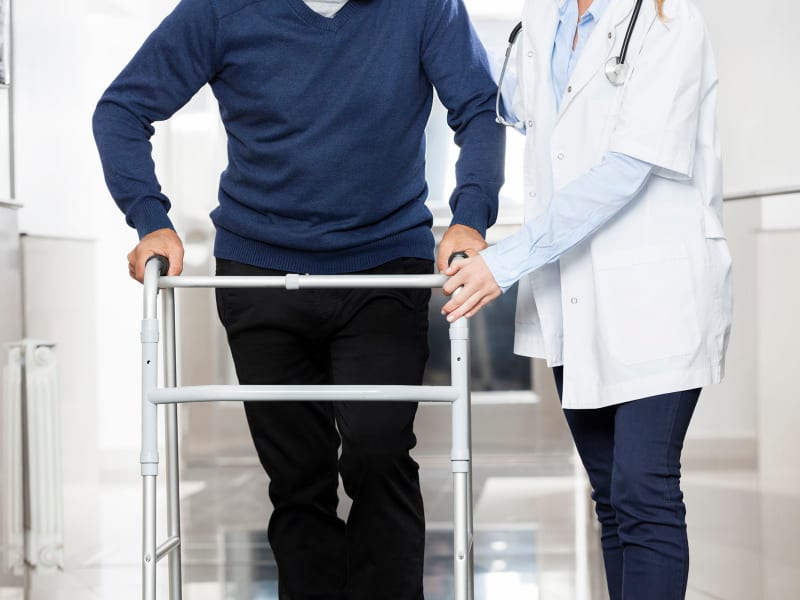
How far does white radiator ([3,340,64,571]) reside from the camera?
7.73 feet

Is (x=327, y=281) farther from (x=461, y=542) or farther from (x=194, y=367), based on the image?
(x=194, y=367)

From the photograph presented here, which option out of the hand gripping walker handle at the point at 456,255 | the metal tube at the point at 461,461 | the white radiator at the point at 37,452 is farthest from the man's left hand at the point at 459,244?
the white radiator at the point at 37,452

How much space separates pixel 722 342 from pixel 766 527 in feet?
3.27

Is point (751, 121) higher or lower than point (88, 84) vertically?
lower

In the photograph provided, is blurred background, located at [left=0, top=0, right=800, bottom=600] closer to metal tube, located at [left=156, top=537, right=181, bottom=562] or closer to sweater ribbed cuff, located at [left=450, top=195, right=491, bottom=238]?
metal tube, located at [left=156, top=537, right=181, bottom=562]

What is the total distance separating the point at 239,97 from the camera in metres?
1.60

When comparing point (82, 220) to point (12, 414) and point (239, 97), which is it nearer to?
point (12, 414)

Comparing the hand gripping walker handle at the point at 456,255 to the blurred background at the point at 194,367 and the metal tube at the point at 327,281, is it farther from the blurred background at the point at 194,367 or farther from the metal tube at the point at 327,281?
the blurred background at the point at 194,367

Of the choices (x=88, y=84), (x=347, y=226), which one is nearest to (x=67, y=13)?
(x=88, y=84)

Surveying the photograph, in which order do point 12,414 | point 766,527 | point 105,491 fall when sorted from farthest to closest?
point 105,491 → point 12,414 → point 766,527

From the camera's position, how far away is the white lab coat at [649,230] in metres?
1.30

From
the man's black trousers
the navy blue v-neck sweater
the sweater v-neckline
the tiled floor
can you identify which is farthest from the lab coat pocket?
the tiled floor

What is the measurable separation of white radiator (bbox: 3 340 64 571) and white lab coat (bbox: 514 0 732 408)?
148 centimetres

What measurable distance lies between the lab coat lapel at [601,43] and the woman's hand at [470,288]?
A: 269mm
